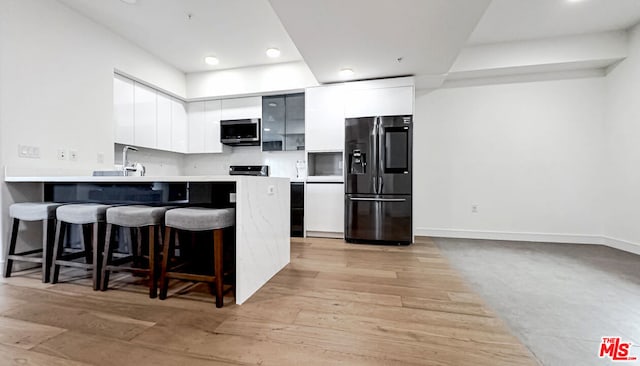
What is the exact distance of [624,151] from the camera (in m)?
3.09

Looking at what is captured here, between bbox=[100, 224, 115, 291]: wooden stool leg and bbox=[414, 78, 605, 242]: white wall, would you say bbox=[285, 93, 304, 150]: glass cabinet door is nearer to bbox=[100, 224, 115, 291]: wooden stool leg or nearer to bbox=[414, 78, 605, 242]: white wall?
bbox=[414, 78, 605, 242]: white wall

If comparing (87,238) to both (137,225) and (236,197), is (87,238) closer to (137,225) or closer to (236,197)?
(137,225)

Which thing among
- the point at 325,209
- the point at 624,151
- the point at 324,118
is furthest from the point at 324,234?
the point at 624,151

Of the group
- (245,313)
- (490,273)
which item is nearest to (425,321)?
(245,313)

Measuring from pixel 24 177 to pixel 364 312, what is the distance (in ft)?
9.74

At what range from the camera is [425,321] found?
4.74ft

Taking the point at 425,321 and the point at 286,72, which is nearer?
the point at 425,321

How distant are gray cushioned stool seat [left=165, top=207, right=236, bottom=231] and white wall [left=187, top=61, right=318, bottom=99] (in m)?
2.72

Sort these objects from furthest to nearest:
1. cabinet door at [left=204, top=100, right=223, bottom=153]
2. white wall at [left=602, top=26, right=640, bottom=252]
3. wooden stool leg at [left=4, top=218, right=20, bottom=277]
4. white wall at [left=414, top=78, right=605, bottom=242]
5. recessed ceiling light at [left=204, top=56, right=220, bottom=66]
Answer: cabinet door at [left=204, top=100, right=223, bottom=153] < recessed ceiling light at [left=204, top=56, right=220, bottom=66] < white wall at [left=414, top=78, right=605, bottom=242] < white wall at [left=602, top=26, right=640, bottom=252] < wooden stool leg at [left=4, top=218, right=20, bottom=277]

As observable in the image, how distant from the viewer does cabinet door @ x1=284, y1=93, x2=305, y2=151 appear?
13.0 ft

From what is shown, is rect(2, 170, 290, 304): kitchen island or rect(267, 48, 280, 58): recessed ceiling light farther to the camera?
rect(267, 48, 280, 58): recessed ceiling light

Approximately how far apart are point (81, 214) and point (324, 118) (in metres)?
2.83

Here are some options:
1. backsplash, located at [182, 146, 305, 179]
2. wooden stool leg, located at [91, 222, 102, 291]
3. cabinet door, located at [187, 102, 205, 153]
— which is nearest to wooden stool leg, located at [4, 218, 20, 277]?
wooden stool leg, located at [91, 222, 102, 291]

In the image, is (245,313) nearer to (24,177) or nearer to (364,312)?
(364,312)
